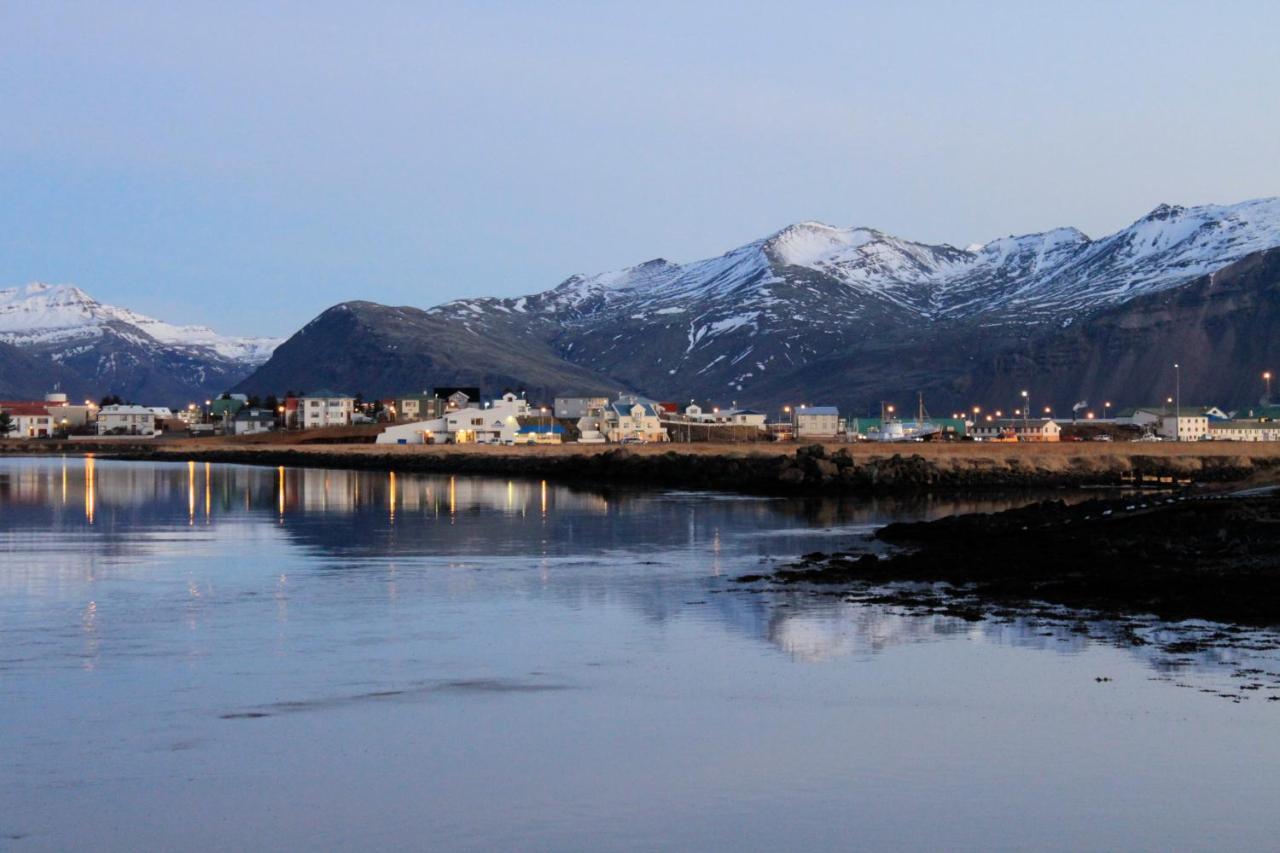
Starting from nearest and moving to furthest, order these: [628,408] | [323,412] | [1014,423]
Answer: [628,408], [1014,423], [323,412]

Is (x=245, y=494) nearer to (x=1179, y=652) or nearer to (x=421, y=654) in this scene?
(x=421, y=654)

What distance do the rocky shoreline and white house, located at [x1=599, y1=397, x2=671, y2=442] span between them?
10953 cm

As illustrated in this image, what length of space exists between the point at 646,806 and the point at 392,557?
25798 mm

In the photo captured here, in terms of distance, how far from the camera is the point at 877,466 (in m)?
75.9

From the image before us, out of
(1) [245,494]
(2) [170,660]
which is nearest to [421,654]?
(2) [170,660]

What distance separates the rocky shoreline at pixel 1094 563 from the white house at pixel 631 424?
109526mm

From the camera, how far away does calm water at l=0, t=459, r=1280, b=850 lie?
43.7 feet

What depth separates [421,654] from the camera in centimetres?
2253

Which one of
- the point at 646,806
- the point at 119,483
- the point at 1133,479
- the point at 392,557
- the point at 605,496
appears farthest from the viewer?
the point at 119,483

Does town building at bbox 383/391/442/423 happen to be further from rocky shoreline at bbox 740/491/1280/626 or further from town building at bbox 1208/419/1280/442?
rocky shoreline at bbox 740/491/1280/626

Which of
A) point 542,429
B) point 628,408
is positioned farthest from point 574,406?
point 542,429

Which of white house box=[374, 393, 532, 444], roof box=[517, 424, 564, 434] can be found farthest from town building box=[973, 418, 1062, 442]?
white house box=[374, 393, 532, 444]

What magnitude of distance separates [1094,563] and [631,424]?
407 feet

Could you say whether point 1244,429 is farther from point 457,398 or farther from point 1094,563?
point 1094,563
